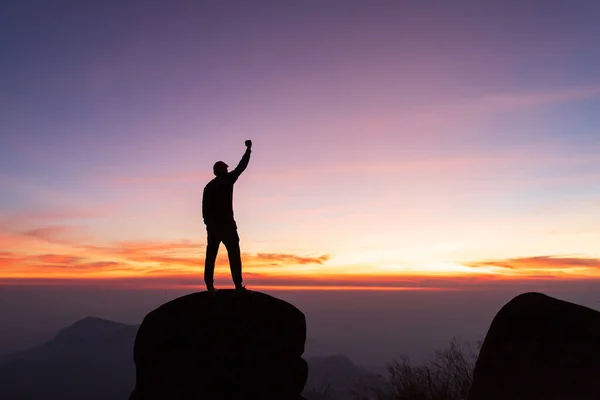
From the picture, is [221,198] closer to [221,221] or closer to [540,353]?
[221,221]

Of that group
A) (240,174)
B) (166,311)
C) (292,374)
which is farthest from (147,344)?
(240,174)

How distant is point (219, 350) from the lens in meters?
13.1

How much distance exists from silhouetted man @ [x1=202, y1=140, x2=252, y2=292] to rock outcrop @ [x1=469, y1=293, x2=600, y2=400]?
6.57m

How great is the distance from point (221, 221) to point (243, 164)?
162 cm

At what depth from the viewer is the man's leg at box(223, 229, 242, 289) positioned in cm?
1345

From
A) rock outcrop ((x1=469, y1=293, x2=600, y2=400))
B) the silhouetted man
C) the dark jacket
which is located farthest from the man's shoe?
rock outcrop ((x1=469, y1=293, x2=600, y2=400))

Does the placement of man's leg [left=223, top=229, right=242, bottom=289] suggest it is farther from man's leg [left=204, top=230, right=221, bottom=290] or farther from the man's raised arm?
the man's raised arm

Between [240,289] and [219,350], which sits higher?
[240,289]

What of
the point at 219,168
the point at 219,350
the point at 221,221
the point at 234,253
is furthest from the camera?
the point at 219,168

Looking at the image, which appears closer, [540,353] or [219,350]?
[540,353]

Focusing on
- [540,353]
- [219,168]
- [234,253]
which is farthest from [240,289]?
[540,353]

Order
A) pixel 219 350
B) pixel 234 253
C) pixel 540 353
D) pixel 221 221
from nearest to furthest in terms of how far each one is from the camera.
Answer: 1. pixel 540 353
2. pixel 219 350
3. pixel 234 253
4. pixel 221 221

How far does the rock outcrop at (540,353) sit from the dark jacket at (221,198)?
7290 mm

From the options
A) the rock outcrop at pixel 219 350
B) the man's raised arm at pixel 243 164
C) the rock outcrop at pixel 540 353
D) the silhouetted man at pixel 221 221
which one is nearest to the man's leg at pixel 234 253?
the silhouetted man at pixel 221 221
